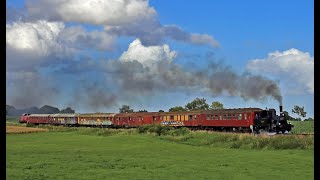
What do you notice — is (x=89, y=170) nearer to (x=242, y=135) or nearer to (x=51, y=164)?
(x=51, y=164)

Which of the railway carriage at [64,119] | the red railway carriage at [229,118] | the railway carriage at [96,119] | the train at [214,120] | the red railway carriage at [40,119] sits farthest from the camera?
the red railway carriage at [40,119]

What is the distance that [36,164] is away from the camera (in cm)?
2414

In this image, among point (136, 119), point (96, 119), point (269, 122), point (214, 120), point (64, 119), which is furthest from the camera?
point (64, 119)

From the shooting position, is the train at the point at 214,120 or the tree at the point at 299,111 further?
the tree at the point at 299,111

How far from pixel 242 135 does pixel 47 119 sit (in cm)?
7556

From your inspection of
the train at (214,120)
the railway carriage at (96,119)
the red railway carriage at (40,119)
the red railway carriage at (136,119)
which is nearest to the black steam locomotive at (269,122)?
the train at (214,120)

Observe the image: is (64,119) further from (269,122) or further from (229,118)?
(269,122)

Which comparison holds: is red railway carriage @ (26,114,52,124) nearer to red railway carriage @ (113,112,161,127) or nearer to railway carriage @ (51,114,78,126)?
railway carriage @ (51,114,78,126)

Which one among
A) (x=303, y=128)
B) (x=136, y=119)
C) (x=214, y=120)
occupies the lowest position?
(x=303, y=128)

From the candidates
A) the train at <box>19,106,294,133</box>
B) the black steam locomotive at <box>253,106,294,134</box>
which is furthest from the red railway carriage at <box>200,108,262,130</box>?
the black steam locomotive at <box>253,106,294,134</box>

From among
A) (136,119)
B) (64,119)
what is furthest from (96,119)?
(136,119)

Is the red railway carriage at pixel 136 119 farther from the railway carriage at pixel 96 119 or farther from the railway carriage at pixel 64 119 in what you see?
the railway carriage at pixel 64 119

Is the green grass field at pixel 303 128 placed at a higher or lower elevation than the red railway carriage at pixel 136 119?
lower

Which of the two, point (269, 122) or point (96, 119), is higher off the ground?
point (96, 119)
